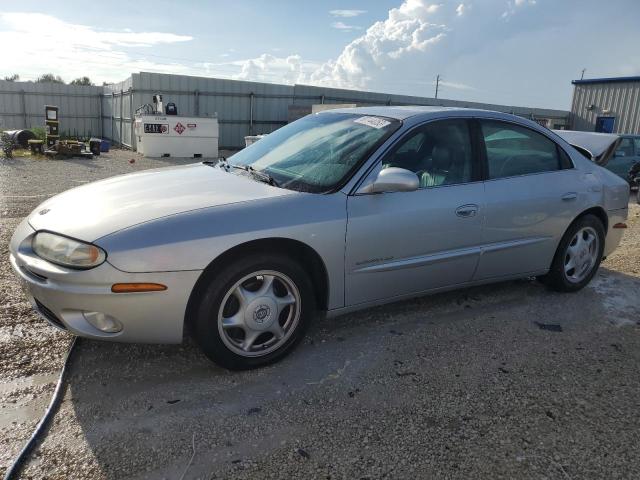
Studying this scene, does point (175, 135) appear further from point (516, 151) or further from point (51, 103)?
point (516, 151)

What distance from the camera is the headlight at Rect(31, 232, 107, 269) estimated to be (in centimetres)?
258

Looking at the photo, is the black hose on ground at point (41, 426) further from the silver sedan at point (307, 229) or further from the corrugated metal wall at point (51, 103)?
the corrugated metal wall at point (51, 103)

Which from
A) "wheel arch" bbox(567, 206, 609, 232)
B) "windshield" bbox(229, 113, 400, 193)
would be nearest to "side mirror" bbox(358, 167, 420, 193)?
"windshield" bbox(229, 113, 400, 193)

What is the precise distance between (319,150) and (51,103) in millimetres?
27387

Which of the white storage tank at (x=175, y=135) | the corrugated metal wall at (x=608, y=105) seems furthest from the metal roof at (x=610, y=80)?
the white storage tank at (x=175, y=135)

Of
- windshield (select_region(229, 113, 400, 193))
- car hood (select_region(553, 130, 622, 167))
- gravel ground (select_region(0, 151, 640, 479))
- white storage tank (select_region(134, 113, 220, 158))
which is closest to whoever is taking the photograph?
gravel ground (select_region(0, 151, 640, 479))

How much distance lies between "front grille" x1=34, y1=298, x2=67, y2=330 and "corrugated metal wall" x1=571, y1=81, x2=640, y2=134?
25.4m

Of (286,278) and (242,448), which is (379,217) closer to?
(286,278)

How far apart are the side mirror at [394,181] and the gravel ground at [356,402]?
105 centimetres

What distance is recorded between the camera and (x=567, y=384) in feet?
9.92

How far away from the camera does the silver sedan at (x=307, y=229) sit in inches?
104

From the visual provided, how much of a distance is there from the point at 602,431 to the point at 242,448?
1784 mm

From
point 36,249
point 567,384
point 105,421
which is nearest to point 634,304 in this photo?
point 567,384

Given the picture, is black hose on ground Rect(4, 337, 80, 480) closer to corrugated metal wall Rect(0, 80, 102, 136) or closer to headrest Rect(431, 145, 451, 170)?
headrest Rect(431, 145, 451, 170)
